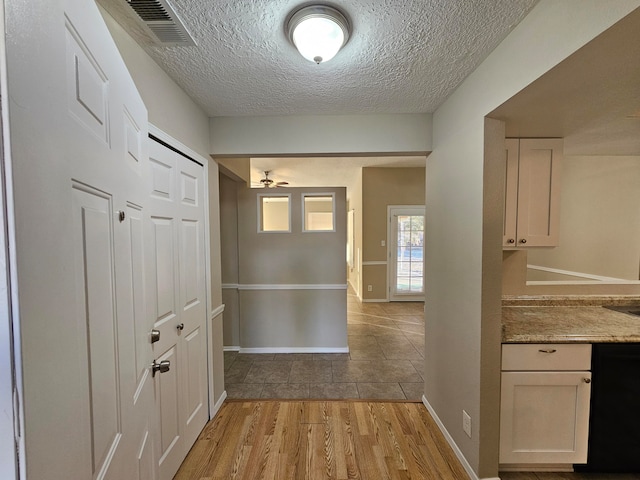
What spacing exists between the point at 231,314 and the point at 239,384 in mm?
955

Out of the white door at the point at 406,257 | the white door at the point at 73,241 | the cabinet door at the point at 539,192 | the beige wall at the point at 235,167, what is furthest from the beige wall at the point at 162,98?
the white door at the point at 406,257

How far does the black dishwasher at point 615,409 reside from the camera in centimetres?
154

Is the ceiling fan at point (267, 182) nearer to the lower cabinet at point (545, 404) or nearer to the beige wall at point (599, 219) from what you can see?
the beige wall at point (599, 219)

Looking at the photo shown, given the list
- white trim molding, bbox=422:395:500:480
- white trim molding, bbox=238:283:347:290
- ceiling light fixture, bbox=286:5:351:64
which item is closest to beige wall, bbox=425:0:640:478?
white trim molding, bbox=422:395:500:480

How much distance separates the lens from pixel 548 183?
1.77m

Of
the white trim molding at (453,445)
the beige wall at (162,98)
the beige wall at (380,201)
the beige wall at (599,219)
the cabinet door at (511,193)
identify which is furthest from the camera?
the beige wall at (380,201)

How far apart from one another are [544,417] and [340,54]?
7.73ft

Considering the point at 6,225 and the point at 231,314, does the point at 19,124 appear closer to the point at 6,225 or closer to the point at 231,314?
the point at 6,225

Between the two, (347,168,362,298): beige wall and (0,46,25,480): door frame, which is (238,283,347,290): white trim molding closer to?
(347,168,362,298): beige wall

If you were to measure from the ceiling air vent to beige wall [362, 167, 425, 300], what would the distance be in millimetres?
4583

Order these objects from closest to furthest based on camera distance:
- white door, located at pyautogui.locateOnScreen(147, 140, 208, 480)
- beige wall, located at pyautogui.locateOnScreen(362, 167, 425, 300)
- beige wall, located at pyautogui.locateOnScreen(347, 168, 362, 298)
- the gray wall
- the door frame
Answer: the door frame
white door, located at pyautogui.locateOnScreen(147, 140, 208, 480)
the gray wall
beige wall, located at pyautogui.locateOnScreen(362, 167, 425, 300)
beige wall, located at pyautogui.locateOnScreen(347, 168, 362, 298)

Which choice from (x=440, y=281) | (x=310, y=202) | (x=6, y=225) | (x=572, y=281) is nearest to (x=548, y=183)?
(x=440, y=281)

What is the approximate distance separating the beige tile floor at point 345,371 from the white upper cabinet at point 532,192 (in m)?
1.66

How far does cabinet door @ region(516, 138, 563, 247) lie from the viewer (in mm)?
1756
